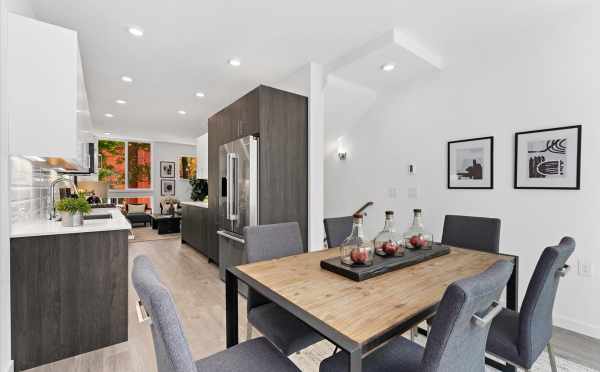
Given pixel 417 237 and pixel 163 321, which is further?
pixel 417 237

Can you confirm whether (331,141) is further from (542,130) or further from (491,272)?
(491,272)

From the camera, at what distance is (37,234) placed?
180 cm

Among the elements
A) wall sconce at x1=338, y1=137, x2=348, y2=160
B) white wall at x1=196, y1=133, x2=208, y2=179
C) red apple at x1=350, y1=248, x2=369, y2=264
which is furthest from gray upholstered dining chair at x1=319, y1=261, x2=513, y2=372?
white wall at x1=196, y1=133, x2=208, y2=179

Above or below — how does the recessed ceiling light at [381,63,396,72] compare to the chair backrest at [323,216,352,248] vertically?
above

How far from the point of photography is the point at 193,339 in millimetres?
2188

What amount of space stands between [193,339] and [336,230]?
4.69 ft

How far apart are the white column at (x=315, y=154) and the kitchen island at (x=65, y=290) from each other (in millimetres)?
1867

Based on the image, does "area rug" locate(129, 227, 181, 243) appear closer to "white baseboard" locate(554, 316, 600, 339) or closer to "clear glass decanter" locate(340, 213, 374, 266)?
"clear glass decanter" locate(340, 213, 374, 266)

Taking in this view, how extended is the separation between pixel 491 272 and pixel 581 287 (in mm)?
2228

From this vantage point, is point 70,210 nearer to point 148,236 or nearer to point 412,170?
point 412,170

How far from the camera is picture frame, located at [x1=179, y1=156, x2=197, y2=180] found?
9.17 meters

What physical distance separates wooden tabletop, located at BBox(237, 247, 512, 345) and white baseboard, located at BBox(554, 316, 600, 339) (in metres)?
1.31

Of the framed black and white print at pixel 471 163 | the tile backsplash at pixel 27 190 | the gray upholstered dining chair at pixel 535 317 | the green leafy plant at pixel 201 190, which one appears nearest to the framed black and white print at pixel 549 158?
the framed black and white print at pixel 471 163

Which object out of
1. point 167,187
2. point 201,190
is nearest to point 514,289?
point 201,190
